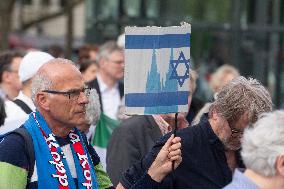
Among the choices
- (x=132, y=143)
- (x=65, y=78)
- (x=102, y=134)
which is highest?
(x=65, y=78)

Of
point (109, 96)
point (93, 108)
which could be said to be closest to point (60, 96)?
point (93, 108)

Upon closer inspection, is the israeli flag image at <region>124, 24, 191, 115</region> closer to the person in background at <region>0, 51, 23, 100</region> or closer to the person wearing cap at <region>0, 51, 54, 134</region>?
the person wearing cap at <region>0, 51, 54, 134</region>

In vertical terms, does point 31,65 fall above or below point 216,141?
above

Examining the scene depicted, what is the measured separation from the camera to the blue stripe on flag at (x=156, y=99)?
546 centimetres

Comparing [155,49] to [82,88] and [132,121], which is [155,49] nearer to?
[82,88]

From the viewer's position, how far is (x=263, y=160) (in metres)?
4.34

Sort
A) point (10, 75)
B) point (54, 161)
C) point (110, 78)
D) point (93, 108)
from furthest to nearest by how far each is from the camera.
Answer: point (110, 78), point (10, 75), point (93, 108), point (54, 161)

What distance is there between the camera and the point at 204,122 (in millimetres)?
5859

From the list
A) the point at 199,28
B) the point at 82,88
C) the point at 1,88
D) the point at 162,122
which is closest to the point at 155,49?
the point at 82,88

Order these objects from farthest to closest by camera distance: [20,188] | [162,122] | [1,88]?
1. [1,88]
2. [162,122]
3. [20,188]

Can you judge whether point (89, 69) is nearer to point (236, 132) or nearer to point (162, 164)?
point (236, 132)

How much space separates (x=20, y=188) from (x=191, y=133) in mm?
1126

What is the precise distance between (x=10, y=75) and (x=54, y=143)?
4673 millimetres

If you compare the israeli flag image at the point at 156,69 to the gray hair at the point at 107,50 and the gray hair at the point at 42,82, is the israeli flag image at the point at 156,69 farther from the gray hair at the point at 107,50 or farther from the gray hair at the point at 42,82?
the gray hair at the point at 107,50
